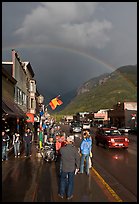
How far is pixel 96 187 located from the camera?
374 inches

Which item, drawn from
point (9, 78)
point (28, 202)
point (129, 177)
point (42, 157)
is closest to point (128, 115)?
point (9, 78)

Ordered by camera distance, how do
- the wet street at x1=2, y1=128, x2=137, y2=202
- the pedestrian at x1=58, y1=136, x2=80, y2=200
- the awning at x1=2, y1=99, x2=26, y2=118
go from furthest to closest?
1. the awning at x1=2, y1=99, x2=26, y2=118
2. the wet street at x1=2, y1=128, x2=137, y2=202
3. the pedestrian at x1=58, y1=136, x2=80, y2=200

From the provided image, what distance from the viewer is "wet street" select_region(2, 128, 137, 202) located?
824 cm

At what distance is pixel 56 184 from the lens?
10062mm

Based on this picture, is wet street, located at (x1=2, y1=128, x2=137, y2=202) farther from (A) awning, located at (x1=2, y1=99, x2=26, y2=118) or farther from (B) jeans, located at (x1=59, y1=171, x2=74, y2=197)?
(A) awning, located at (x1=2, y1=99, x2=26, y2=118)

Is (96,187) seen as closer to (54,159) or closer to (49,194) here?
(49,194)

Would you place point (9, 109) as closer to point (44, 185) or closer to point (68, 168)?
point (44, 185)

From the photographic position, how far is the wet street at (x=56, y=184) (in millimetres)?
8242

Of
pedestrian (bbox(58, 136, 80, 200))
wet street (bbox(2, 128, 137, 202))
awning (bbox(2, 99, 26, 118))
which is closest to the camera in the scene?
pedestrian (bbox(58, 136, 80, 200))

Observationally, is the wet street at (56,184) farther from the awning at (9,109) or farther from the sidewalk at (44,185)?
the awning at (9,109)

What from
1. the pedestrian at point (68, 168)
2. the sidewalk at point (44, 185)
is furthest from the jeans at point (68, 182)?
the sidewalk at point (44, 185)

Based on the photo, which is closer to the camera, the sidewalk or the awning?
the sidewalk

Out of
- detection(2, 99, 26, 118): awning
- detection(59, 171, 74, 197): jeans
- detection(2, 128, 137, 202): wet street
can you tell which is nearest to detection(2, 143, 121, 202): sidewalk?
detection(2, 128, 137, 202): wet street

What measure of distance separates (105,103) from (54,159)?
165784 millimetres
